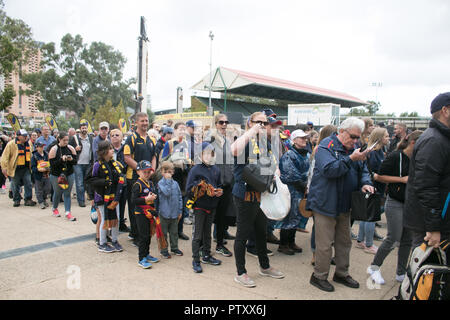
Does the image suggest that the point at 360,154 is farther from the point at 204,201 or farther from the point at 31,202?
the point at 31,202

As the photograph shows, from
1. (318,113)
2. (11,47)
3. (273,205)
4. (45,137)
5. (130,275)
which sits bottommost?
(130,275)

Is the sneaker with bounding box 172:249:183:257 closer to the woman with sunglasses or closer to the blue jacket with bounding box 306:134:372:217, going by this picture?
the woman with sunglasses

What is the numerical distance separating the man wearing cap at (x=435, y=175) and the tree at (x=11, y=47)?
42.9 feet

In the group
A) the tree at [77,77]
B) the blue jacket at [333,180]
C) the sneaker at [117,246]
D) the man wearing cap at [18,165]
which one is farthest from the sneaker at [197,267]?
the tree at [77,77]

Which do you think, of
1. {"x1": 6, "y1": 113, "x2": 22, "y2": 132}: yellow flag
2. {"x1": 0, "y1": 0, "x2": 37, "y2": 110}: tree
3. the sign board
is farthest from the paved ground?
the sign board

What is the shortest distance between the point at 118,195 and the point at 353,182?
337 cm

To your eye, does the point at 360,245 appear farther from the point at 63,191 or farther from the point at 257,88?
the point at 257,88

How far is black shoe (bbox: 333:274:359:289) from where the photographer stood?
3.62 m

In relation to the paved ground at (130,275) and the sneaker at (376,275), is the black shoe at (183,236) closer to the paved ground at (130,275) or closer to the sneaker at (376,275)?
the paved ground at (130,275)

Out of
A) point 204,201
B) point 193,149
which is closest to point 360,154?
point 204,201

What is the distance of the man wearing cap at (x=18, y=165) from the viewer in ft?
25.4

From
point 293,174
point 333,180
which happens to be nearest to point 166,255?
point 293,174

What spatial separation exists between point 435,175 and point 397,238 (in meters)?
1.41

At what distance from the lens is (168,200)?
4.60 m
